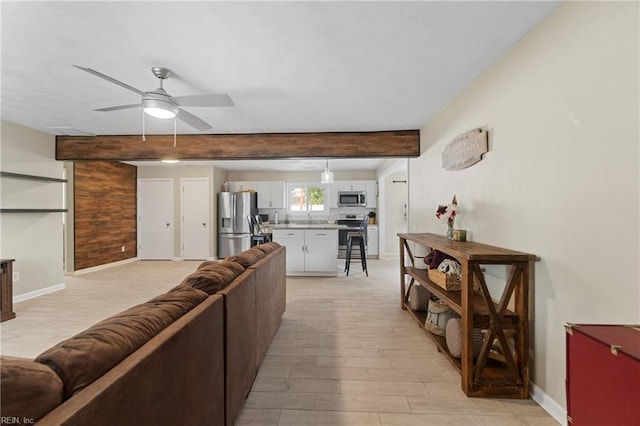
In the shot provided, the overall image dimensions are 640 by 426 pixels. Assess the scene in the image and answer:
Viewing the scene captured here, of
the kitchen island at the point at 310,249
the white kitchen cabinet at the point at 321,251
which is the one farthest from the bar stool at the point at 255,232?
the white kitchen cabinet at the point at 321,251

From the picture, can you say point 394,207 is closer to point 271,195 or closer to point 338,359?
point 271,195

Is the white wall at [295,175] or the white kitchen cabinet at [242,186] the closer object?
the white kitchen cabinet at [242,186]

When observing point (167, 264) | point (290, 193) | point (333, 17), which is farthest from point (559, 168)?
point (167, 264)

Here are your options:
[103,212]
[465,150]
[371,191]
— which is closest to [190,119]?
[465,150]

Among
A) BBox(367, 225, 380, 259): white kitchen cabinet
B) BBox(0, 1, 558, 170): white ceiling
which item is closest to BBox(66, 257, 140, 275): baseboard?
BBox(0, 1, 558, 170): white ceiling

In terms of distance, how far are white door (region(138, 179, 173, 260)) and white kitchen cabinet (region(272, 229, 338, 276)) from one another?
3454 millimetres

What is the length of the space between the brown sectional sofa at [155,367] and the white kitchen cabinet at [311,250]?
328 cm

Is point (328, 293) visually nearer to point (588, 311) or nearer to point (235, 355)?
point (235, 355)

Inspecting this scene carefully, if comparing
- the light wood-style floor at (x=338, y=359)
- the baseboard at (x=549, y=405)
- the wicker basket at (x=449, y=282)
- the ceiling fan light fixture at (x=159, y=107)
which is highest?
the ceiling fan light fixture at (x=159, y=107)

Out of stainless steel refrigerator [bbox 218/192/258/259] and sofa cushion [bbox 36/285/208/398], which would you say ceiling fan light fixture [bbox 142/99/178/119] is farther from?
stainless steel refrigerator [bbox 218/192/258/259]

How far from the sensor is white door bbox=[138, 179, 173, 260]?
268 inches

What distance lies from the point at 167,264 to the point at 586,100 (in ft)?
23.7

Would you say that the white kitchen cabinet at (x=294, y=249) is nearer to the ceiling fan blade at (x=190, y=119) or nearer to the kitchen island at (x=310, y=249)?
the kitchen island at (x=310, y=249)

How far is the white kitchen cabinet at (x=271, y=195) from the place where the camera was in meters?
7.44
